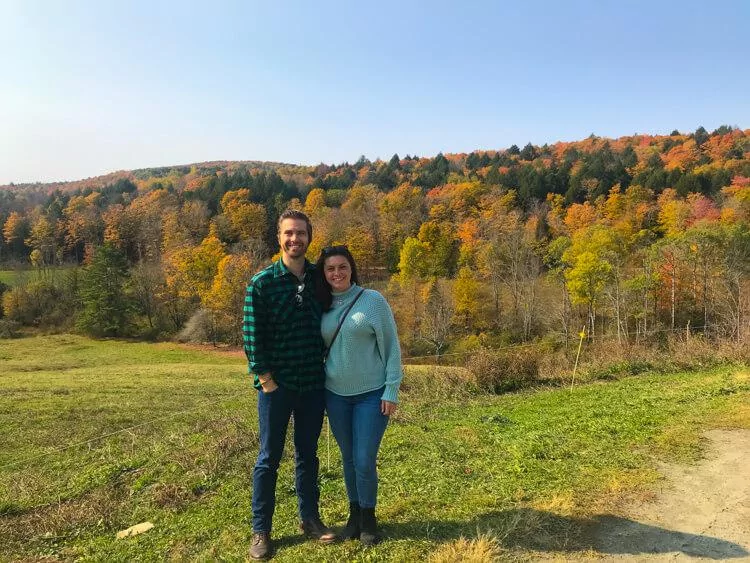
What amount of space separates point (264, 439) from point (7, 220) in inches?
3854

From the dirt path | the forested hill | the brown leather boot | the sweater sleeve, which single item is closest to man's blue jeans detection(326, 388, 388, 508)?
the sweater sleeve

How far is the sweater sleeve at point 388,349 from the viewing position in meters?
3.47

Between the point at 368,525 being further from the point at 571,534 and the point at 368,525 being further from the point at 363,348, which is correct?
the point at 571,534

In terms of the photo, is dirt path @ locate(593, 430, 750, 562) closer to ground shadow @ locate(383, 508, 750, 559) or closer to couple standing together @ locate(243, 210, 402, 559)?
ground shadow @ locate(383, 508, 750, 559)

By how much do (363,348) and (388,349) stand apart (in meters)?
0.19

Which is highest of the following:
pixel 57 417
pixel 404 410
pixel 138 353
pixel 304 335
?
pixel 304 335

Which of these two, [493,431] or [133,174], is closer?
[493,431]

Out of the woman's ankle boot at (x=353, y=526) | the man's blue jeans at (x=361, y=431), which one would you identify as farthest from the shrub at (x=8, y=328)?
the man's blue jeans at (x=361, y=431)

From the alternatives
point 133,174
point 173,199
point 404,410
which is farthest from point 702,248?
point 133,174

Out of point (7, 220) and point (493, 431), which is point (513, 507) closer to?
point (493, 431)

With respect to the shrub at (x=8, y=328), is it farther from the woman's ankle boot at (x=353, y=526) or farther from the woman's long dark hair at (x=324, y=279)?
the woman's long dark hair at (x=324, y=279)

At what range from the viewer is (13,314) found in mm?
52750

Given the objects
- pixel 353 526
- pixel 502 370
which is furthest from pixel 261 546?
pixel 502 370

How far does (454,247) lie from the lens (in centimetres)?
6744
